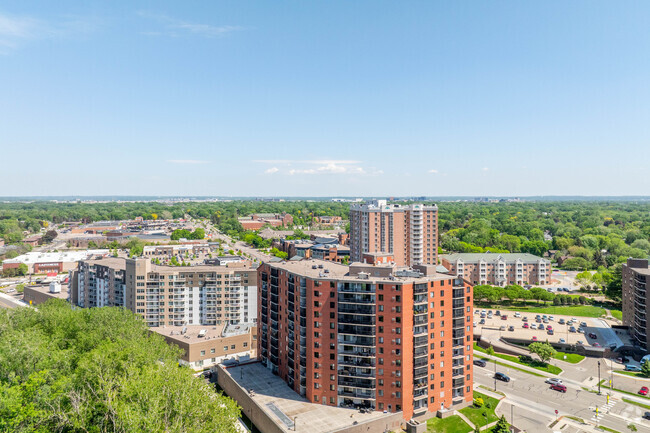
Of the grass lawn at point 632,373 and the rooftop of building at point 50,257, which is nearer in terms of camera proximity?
the grass lawn at point 632,373

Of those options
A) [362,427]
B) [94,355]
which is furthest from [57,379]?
[362,427]

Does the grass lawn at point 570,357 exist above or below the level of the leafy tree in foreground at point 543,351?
below

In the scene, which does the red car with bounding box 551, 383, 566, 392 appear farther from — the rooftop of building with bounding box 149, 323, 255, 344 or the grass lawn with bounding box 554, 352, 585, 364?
the rooftop of building with bounding box 149, 323, 255, 344

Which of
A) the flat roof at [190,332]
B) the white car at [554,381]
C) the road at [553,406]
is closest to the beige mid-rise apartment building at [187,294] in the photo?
the flat roof at [190,332]

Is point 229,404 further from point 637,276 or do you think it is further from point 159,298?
point 637,276

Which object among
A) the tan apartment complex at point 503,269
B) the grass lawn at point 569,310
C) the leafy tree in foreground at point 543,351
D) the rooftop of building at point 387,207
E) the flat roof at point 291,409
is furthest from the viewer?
the tan apartment complex at point 503,269

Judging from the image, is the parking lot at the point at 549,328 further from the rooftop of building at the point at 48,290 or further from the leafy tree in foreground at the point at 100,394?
the rooftop of building at the point at 48,290
